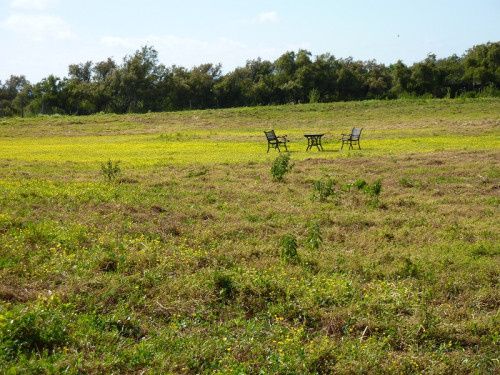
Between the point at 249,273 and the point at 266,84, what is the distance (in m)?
76.1

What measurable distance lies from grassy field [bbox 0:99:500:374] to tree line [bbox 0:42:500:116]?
61048 mm

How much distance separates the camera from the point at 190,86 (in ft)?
271

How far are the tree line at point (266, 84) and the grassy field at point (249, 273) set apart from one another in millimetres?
61048

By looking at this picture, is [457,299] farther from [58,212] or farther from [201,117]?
[201,117]

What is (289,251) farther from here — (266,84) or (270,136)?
(266,84)

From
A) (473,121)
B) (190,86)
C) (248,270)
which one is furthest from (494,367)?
(190,86)

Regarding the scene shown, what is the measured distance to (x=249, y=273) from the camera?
29.5 feet

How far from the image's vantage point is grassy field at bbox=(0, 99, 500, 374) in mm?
6418

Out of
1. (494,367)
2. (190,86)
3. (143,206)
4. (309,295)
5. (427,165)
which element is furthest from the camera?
→ (190,86)

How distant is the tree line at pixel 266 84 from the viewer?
7888 cm

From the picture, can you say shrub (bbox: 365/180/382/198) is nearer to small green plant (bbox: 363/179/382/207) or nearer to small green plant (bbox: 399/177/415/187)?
small green plant (bbox: 363/179/382/207)

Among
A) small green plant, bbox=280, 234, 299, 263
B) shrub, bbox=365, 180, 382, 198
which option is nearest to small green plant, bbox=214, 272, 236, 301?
small green plant, bbox=280, 234, 299, 263

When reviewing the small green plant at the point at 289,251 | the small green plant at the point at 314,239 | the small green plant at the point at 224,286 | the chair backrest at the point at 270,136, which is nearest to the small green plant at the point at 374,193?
the small green plant at the point at 314,239

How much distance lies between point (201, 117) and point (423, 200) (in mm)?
44818
